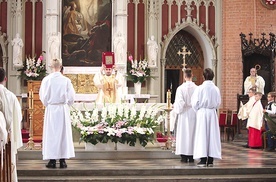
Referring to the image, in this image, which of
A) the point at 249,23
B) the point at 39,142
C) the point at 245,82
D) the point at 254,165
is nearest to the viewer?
the point at 254,165

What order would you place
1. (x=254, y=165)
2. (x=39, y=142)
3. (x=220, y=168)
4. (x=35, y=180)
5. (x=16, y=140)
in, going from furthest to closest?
1. (x=39, y=142)
2. (x=254, y=165)
3. (x=220, y=168)
4. (x=35, y=180)
5. (x=16, y=140)

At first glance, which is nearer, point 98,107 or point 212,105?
point 212,105

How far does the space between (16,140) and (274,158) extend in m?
5.80

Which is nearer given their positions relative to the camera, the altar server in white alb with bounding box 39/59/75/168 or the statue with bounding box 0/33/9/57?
the altar server in white alb with bounding box 39/59/75/168

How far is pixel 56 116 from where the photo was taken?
10.1 metres

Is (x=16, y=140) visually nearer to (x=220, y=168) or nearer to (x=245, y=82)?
(x=220, y=168)

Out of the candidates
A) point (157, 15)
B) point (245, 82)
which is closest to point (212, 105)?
point (245, 82)

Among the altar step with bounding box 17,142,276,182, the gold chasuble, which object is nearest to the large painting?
the gold chasuble

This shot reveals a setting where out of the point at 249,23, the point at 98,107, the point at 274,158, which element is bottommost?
the point at 274,158

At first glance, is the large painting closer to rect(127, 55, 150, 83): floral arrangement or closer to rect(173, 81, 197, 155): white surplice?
rect(127, 55, 150, 83): floral arrangement

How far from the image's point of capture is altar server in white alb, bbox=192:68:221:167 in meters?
10.3

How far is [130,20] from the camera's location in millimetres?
19719

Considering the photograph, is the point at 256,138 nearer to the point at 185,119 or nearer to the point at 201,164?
the point at 185,119

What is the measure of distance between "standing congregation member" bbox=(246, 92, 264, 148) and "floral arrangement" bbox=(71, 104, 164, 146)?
11.3ft
